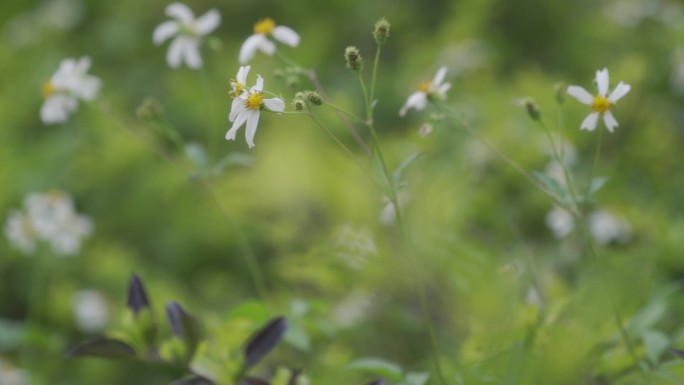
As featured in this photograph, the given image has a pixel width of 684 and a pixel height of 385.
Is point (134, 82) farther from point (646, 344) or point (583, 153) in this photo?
point (646, 344)

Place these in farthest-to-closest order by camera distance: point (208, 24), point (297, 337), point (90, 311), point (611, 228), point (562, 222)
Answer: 1. point (90, 311)
2. point (611, 228)
3. point (562, 222)
4. point (208, 24)
5. point (297, 337)

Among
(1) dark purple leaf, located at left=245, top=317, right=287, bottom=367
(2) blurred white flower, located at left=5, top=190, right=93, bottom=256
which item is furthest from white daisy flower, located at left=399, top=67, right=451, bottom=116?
(2) blurred white flower, located at left=5, top=190, right=93, bottom=256

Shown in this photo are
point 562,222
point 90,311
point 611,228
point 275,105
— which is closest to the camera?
point 275,105

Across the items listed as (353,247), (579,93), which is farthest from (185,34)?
(579,93)

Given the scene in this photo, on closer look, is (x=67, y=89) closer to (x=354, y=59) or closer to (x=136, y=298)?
(x=136, y=298)

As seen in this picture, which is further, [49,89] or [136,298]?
[49,89]

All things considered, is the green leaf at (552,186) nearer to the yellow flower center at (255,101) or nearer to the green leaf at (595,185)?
the green leaf at (595,185)
